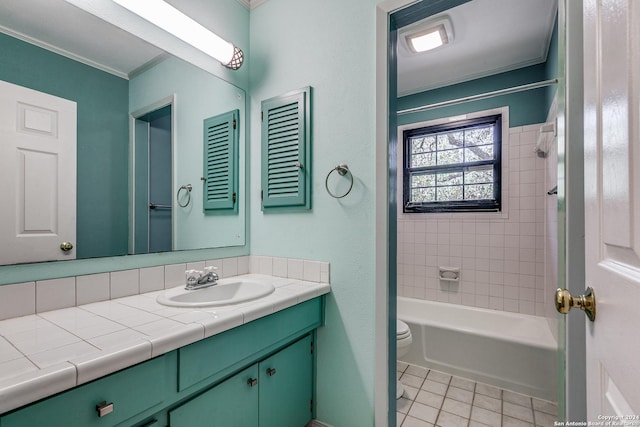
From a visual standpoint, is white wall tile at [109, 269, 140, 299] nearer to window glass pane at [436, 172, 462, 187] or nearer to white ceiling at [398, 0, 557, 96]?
white ceiling at [398, 0, 557, 96]

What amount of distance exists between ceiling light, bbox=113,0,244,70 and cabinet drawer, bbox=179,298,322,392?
4.37 feet

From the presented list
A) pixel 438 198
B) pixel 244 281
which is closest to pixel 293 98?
pixel 244 281

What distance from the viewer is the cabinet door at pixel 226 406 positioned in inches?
36.6

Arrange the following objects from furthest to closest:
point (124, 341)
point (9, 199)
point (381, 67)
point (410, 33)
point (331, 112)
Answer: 1. point (410, 33)
2. point (331, 112)
3. point (381, 67)
4. point (9, 199)
5. point (124, 341)

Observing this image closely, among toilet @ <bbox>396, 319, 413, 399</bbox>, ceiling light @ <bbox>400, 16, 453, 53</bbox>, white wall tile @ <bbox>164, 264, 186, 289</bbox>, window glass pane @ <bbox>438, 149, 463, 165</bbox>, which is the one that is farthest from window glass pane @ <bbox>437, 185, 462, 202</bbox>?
white wall tile @ <bbox>164, 264, 186, 289</bbox>

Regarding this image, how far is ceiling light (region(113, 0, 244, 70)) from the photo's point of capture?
126cm

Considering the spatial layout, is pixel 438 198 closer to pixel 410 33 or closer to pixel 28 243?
pixel 410 33

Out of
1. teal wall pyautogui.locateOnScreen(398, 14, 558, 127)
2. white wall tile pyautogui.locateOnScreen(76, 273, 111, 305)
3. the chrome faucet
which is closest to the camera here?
white wall tile pyautogui.locateOnScreen(76, 273, 111, 305)

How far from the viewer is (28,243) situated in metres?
1.04

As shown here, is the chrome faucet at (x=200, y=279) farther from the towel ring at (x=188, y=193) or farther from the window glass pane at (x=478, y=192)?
the window glass pane at (x=478, y=192)

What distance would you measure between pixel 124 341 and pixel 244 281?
79cm

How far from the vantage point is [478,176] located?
269 cm

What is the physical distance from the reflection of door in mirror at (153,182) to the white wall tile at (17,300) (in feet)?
1.17

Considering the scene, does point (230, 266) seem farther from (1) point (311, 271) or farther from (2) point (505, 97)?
(2) point (505, 97)
